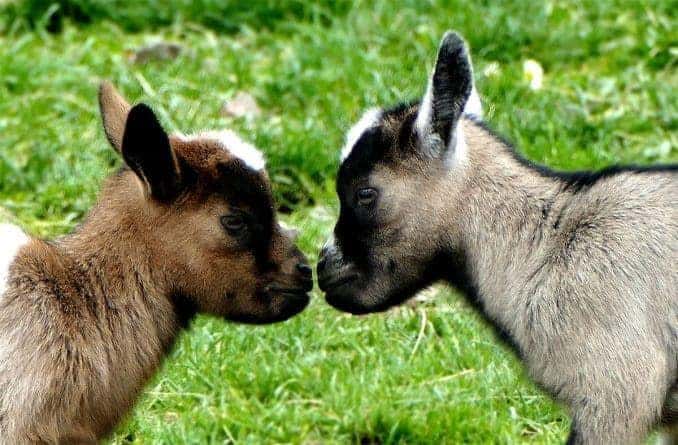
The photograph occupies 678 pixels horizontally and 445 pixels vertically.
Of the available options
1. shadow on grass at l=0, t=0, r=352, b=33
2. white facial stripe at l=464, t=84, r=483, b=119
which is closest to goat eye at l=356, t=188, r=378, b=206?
white facial stripe at l=464, t=84, r=483, b=119

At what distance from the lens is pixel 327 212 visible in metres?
9.61

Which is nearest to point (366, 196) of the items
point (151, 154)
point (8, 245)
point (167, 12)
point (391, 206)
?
point (391, 206)

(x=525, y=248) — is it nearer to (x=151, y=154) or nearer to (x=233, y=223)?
(x=233, y=223)

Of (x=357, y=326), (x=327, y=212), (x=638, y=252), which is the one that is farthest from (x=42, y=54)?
(x=638, y=252)

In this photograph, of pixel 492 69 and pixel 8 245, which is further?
pixel 492 69

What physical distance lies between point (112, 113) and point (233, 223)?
83cm

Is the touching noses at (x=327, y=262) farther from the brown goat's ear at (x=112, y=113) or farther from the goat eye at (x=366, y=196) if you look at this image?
the brown goat's ear at (x=112, y=113)

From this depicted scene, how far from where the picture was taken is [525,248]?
260 inches

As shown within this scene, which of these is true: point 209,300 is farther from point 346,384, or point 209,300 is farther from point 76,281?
point 346,384

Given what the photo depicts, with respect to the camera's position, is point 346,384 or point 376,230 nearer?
point 376,230

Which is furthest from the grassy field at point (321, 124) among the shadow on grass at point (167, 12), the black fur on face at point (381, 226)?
the black fur on face at point (381, 226)

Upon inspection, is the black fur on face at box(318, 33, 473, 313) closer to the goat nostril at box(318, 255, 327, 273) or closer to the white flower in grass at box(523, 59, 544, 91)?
the goat nostril at box(318, 255, 327, 273)

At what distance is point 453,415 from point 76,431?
221cm

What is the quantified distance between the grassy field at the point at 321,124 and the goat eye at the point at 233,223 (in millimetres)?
1103
